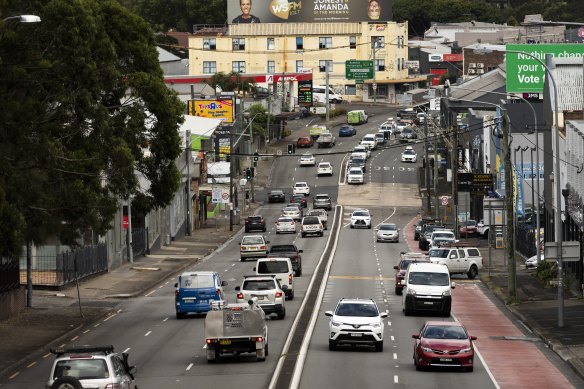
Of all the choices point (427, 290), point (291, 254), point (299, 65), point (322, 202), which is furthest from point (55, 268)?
point (299, 65)

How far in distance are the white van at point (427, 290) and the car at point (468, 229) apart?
44.8 m

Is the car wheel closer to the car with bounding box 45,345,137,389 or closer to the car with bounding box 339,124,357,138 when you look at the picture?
the car with bounding box 45,345,137,389

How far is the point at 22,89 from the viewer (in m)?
39.8

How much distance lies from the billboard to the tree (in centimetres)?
14358

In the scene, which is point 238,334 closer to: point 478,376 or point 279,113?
point 478,376

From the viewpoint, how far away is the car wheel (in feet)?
82.1

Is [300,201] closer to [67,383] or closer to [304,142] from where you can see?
[304,142]

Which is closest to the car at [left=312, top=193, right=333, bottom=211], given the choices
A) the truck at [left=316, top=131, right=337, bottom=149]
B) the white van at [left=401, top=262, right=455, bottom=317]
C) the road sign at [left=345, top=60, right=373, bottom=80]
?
the truck at [left=316, top=131, right=337, bottom=149]

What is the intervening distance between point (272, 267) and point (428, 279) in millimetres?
7139

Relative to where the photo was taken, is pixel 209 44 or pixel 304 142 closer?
pixel 304 142

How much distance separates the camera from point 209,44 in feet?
637

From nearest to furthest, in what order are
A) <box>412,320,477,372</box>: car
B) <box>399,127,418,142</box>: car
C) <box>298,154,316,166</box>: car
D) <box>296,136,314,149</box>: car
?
<box>412,320,477,372</box>: car < <box>298,154,316,166</box>: car < <box>296,136,314,149</box>: car < <box>399,127,418,142</box>: car

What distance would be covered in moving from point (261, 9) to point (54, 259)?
13685 centimetres

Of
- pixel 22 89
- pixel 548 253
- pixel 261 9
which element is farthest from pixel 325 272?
pixel 261 9
